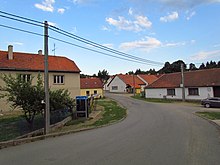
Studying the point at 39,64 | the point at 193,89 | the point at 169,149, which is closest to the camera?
the point at 169,149

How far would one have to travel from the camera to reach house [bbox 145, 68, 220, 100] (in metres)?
35.9

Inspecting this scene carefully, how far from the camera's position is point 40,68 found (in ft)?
101

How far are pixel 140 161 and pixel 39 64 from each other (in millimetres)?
27284

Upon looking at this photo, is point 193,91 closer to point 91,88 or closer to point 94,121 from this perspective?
point 94,121

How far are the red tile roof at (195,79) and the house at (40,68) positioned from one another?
62.2 feet

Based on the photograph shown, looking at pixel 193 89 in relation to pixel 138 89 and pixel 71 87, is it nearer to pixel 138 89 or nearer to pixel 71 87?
pixel 71 87

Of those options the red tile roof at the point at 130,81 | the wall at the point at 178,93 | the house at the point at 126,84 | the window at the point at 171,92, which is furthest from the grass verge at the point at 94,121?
the red tile roof at the point at 130,81

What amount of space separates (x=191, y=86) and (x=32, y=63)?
25.7m

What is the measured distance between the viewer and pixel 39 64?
3175cm

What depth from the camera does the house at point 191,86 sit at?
3588cm

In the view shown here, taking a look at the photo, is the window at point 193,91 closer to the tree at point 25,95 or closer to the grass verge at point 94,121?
the grass verge at point 94,121

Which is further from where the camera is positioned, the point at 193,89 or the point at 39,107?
the point at 193,89

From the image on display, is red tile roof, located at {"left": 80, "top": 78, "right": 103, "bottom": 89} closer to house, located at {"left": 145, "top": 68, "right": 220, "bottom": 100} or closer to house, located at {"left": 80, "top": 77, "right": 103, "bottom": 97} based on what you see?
house, located at {"left": 80, "top": 77, "right": 103, "bottom": 97}

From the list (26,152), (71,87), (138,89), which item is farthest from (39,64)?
(138,89)
